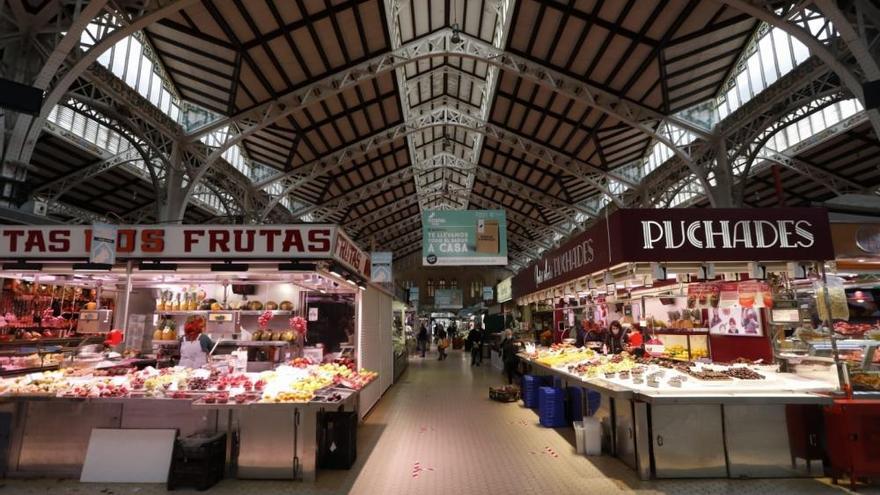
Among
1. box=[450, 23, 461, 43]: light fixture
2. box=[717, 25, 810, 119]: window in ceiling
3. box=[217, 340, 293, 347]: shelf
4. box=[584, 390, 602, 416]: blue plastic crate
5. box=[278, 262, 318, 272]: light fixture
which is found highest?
box=[450, 23, 461, 43]: light fixture

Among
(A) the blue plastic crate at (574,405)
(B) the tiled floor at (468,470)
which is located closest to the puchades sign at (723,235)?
(B) the tiled floor at (468,470)

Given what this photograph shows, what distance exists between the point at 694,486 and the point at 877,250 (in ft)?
10.5

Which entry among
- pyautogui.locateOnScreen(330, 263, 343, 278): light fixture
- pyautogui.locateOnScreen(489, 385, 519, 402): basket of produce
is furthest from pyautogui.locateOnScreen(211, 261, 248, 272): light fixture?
pyautogui.locateOnScreen(489, 385, 519, 402): basket of produce

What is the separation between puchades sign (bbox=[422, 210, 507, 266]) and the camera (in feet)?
38.9

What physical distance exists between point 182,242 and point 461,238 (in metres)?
7.59

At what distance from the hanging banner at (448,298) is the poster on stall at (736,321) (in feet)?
84.6

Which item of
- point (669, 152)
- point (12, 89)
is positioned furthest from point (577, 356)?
point (669, 152)

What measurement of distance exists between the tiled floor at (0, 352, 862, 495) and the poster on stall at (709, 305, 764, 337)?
4.08 meters

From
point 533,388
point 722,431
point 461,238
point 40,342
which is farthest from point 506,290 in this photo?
point 40,342

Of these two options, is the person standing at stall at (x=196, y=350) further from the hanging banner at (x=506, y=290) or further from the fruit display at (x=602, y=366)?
the hanging banner at (x=506, y=290)

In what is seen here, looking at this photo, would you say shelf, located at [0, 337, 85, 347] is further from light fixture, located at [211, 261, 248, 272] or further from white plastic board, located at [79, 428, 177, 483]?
light fixture, located at [211, 261, 248, 272]

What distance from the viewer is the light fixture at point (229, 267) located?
17.4 feet

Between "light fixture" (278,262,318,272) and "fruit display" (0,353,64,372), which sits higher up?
"light fixture" (278,262,318,272)

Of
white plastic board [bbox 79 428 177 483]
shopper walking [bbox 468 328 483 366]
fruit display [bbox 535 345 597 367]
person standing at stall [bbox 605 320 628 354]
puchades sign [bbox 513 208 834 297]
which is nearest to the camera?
white plastic board [bbox 79 428 177 483]
